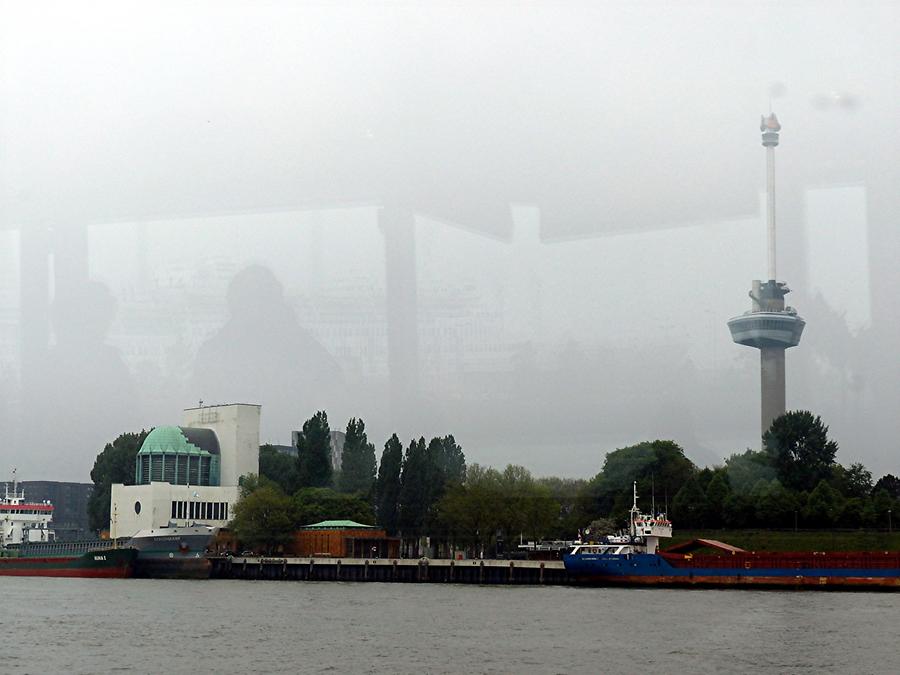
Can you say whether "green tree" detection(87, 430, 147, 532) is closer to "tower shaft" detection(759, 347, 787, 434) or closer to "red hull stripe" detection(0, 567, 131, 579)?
"red hull stripe" detection(0, 567, 131, 579)

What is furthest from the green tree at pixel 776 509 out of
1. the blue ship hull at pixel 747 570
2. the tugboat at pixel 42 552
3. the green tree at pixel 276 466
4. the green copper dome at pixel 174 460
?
the tugboat at pixel 42 552

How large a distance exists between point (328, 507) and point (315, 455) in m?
7.33

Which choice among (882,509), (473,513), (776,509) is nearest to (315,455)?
(473,513)

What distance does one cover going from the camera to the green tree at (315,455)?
9506cm

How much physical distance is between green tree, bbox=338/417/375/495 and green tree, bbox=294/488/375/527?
4243mm

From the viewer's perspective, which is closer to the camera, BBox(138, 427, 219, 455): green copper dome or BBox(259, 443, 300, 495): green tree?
BBox(138, 427, 219, 455): green copper dome

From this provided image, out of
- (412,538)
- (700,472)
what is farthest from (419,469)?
(700,472)

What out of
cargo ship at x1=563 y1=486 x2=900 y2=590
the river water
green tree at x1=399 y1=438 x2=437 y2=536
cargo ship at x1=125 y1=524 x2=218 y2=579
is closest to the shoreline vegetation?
green tree at x1=399 y1=438 x2=437 y2=536

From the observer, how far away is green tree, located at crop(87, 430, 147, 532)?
334ft

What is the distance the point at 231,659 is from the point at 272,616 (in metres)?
12.0

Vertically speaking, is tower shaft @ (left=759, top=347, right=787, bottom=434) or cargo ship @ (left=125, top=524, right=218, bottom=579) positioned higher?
tower shaft @ (left=759, top=347, right=787, bottom=434)

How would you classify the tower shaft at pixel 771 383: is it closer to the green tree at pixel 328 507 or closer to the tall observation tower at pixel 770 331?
the tall observation tower at pixel 770 331

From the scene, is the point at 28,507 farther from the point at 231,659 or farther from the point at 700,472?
the point at 231,659

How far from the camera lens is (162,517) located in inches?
3610
